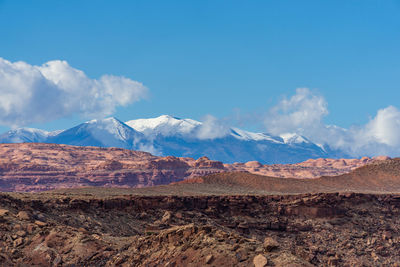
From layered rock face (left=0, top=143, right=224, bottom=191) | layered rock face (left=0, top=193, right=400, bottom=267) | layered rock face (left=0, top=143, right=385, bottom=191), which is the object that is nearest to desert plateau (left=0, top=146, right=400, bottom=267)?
layered rock face (left=0, top=193, right=400, bottom=267)

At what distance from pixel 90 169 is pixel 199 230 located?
380ft

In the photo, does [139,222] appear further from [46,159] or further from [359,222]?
[46,159]

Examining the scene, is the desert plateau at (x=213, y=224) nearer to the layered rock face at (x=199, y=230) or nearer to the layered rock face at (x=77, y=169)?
the layered rock face at (x=199, y=230)

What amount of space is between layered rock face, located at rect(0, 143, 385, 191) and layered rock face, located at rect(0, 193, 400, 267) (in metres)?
83.9

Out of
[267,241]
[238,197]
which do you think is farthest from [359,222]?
[267,241]

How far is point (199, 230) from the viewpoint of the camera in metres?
21.3

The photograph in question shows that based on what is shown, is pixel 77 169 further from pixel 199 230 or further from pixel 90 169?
pixel 199 230

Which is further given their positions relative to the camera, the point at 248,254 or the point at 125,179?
the point at 125,179

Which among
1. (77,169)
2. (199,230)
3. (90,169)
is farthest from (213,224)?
(77,169)

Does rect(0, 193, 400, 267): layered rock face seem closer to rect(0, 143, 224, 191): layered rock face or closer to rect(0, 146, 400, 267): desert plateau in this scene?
rect(0, 146, 400, 267): desert plateau

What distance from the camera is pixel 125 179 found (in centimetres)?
12938

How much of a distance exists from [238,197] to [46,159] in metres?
113

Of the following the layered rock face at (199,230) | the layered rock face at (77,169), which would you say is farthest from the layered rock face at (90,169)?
the layered rock face at (199,230)

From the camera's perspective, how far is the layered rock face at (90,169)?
409ft
